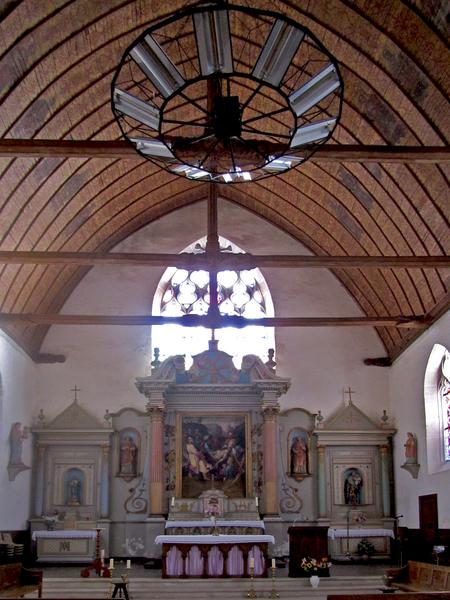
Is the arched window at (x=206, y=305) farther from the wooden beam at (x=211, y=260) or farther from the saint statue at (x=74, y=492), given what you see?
the wooden beam at (x=211, y=260)

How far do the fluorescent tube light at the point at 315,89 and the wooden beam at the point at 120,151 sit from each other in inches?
150

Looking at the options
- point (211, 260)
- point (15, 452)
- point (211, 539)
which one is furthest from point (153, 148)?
point (15, 452)

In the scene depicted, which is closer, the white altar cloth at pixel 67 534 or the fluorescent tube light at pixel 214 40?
the fluorescent tube light at pixel 214 40

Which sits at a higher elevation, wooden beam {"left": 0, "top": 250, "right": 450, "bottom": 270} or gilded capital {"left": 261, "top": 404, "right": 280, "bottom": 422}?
→ wooden beam {"left": 0, "top": 250, "right": 450, "bottom": 270}

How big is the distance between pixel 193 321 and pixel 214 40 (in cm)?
1030

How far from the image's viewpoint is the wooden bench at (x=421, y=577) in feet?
Result: 46.7

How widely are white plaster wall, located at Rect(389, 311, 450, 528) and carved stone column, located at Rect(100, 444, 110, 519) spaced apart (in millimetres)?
6620

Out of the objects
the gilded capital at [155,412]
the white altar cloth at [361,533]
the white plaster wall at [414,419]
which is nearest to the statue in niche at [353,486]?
the white plaster wall at [414,419]

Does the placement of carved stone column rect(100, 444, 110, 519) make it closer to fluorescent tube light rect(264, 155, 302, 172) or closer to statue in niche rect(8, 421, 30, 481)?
statue in niche rect(8, 421, 30, 481)

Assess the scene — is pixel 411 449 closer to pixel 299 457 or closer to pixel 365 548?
pixel 365 548

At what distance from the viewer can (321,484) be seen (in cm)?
2012

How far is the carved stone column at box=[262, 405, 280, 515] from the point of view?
64.3 feet

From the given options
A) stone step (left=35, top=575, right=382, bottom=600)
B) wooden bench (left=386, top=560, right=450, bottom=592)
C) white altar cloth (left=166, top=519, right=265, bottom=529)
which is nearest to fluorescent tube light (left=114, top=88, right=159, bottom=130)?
wooden bench (left=386, top=560, right=450, bottom=592)

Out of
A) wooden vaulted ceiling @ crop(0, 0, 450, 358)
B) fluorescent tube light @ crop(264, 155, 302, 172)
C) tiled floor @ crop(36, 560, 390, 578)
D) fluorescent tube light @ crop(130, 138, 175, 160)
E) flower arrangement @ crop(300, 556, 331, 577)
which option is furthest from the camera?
tiled floor @ crop(36, 560, 390, 578)
